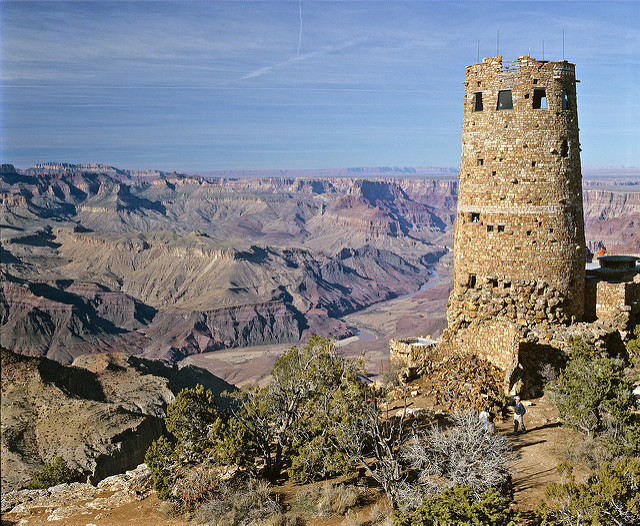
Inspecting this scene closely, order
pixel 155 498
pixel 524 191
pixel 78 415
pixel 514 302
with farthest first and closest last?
pixel 78 415, pixel 514 302, pixel 524 191, pixel 155 498

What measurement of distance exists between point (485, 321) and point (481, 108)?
7.65m

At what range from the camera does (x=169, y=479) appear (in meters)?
14.3

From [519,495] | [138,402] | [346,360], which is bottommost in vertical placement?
[138,402]

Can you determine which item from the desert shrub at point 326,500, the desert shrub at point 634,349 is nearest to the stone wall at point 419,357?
the desert shrub at point 634,349

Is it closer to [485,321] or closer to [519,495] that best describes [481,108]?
[485,321]

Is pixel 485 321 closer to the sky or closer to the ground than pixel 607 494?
closer to the sky

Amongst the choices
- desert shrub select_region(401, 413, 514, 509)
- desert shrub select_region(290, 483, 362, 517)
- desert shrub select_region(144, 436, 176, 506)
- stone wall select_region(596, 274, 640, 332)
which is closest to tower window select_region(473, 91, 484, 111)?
stone wall select_region(596, 274, 640, 332)

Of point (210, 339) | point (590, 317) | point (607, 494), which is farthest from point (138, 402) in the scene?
point (210, 339)

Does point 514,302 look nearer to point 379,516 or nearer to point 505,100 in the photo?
point 505,100

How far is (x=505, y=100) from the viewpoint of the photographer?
20172mm

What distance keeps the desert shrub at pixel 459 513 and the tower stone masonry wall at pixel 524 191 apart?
10104 millimetres

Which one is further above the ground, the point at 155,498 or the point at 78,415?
the point at 155,498

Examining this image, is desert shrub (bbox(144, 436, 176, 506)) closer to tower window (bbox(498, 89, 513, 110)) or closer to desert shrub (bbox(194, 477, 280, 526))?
desert shrub (bbox(194, 477, 280, 526))

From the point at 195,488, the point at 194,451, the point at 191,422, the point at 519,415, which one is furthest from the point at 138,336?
the point at 519,415
